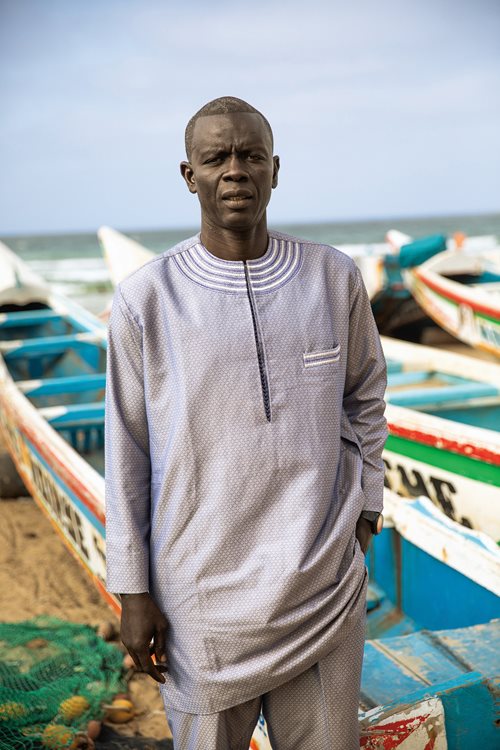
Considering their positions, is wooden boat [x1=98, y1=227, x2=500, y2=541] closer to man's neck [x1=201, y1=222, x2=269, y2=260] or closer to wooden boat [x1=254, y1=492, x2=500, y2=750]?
wooden boat [x1=254, y1=492, x2=500, y2=750]

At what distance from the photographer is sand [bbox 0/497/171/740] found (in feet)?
10.3

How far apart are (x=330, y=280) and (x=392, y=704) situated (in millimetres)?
1044

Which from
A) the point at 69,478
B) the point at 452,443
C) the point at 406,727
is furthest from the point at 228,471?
the point at 452,443

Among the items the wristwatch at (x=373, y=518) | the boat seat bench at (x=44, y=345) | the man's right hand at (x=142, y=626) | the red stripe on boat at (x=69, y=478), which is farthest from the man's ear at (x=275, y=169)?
the boat seat bench at (x=44, y=345)

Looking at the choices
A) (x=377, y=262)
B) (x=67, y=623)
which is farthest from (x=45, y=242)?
(x=67, y=623)

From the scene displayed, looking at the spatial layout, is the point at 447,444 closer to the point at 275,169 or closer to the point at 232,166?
the point at 275,169

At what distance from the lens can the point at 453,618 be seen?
2.94 metres

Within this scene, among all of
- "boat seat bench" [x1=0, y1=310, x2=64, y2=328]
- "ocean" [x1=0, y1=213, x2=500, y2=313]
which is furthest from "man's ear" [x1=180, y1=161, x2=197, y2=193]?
"ocean" [x1=0, y1=213, x2=500, y2=313]

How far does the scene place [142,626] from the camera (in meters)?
1.50

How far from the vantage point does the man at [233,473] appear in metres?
1.46

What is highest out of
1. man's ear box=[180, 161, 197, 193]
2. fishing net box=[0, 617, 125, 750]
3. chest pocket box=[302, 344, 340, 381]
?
man's ear box=[180, 161, 197, 193]

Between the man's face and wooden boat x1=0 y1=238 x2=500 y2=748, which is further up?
the man's face

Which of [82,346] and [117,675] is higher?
[82,346]

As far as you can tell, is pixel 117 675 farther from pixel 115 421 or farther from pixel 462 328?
pixel 462 328
